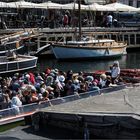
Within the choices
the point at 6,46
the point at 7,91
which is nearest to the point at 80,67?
the point at 6,46

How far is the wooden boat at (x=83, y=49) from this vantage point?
44.3 metres

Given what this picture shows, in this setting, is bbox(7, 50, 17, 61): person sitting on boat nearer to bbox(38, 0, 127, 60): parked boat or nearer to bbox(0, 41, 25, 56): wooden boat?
bbox(0, 41, 25, 56): wooden boat

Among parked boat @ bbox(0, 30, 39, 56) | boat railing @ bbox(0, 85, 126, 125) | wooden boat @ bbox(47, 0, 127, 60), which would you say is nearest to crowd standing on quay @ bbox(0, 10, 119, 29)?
wooden boat @ bbox(47, 0, 127, 60)

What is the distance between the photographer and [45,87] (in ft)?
63.3

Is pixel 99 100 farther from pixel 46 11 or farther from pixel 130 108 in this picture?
pixel 46 11

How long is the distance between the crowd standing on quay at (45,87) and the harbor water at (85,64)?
17.0 meters

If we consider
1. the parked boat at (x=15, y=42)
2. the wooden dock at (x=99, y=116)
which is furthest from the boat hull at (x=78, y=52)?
the wooden dock at (x=99, y=116)

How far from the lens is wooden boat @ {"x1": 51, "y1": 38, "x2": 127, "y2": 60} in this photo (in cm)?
4431

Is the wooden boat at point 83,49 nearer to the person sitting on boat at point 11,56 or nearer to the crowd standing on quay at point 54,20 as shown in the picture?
the crowd standing on quay at point 54,20

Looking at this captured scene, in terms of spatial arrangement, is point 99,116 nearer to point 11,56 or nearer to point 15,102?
point 15,102

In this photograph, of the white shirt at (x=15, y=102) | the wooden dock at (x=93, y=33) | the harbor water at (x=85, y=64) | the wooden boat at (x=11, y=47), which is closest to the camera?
the white shirt at (x=15, y=102)

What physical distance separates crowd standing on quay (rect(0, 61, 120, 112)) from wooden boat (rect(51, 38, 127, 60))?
68.7ft

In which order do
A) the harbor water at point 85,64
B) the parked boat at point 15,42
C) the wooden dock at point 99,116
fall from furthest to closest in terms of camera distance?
1. the harbor water at point 85,64
2. the parked boat at point 15,42
3. the wooden dock at point 99,116

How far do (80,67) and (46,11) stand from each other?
15.5 m
